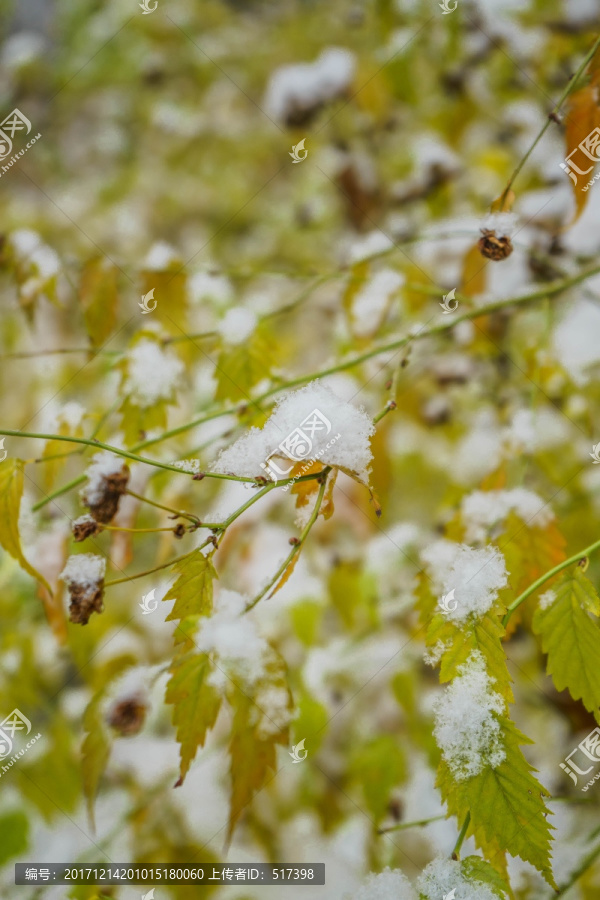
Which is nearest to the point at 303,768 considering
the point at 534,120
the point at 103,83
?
the point at 534,120

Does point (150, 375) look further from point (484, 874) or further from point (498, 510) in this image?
point (484, 874)

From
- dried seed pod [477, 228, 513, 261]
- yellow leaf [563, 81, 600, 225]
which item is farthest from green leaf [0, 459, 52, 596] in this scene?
yellow leaf [563, 81, 600, 225]

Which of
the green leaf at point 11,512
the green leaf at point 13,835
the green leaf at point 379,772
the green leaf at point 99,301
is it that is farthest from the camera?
the green leaf at point 13,835

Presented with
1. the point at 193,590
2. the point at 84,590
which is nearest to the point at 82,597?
the point at 84,590

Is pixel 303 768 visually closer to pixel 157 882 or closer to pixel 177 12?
pixel 157 882

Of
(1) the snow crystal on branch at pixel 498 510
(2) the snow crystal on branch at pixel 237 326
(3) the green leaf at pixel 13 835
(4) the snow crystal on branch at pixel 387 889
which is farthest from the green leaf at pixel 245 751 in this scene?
(3) the green leaf at pixel 13 835

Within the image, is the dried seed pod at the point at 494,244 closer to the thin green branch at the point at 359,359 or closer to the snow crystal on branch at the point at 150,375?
the thin green branch at the point at 359,359

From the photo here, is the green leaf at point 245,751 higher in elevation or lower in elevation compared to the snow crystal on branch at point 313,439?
lower
